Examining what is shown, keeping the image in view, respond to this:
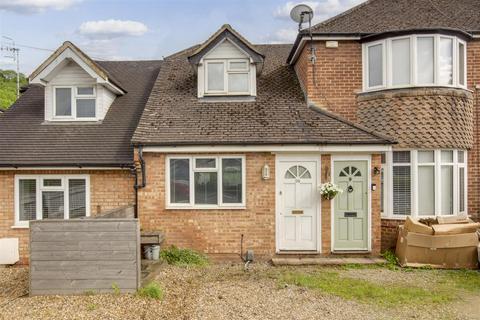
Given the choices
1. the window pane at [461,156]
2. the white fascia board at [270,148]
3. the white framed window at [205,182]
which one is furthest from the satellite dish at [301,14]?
the window pane at [461,156]

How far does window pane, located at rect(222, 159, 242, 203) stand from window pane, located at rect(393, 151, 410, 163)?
4251 millimetres

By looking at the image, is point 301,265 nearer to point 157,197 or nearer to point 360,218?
point 360,218

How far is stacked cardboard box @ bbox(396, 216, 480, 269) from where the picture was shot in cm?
912

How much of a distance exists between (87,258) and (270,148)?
5033 mm

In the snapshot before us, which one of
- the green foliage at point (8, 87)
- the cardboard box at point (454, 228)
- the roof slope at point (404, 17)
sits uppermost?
the green foliage at point (8, 87)

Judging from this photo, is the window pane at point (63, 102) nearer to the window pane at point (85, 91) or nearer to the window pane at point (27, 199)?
the window pane at point (85, 91)

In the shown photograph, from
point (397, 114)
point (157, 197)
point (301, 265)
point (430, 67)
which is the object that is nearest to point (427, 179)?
point (397, 114)

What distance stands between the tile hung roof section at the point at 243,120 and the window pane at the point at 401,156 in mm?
924

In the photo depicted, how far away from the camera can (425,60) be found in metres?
10.2

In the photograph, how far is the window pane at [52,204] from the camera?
10.5m

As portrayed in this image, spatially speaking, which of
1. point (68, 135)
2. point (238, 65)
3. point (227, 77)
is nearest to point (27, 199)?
point (68, 135)

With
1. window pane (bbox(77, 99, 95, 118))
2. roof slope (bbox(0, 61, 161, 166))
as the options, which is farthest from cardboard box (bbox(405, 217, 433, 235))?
window pane (bbox(77, 99, 95, 118))

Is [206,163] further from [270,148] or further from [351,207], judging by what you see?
[351,207]

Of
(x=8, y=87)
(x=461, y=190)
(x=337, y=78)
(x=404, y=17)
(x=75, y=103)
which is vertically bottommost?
(x=461, y=190)
